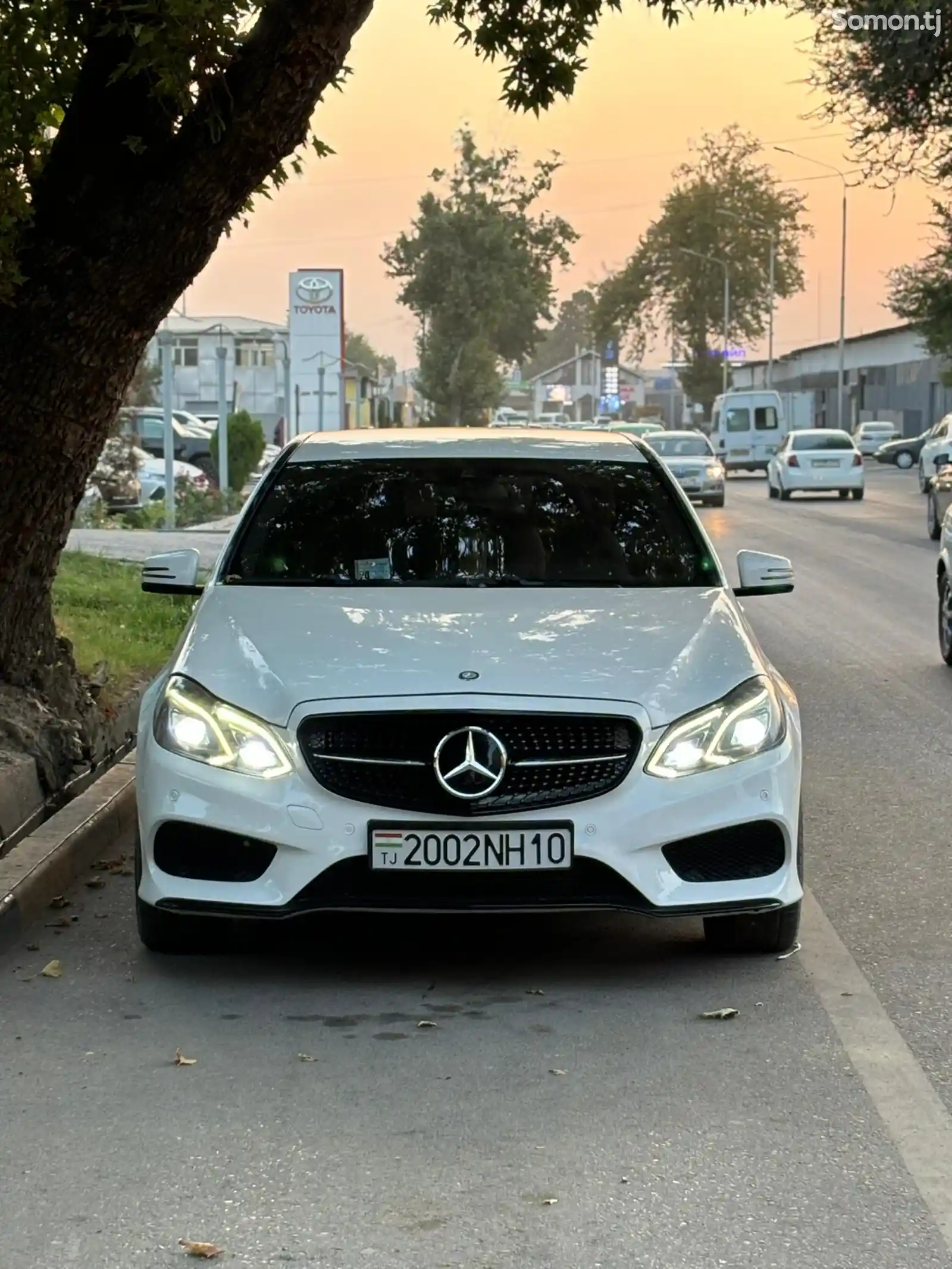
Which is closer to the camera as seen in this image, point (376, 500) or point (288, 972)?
point (288, 972)

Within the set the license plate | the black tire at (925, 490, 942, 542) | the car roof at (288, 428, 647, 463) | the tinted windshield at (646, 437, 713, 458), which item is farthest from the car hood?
the tinted windshield at (646, 437, 713, 458)

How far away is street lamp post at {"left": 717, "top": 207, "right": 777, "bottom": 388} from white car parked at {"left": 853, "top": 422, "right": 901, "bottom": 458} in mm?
11081

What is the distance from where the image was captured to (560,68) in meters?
11.7

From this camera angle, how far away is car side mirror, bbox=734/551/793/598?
7.44m

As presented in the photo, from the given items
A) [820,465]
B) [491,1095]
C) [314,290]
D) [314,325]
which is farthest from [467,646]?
[314,290]

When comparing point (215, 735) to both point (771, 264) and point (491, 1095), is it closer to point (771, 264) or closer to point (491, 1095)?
point (491, 1095)

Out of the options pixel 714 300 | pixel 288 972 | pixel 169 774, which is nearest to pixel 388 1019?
pixel 288 972

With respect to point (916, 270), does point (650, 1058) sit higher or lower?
lower

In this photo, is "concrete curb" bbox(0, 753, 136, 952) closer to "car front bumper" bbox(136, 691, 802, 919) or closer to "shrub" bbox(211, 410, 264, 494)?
"car front bumper" bbox(136, 691, 802, 919)

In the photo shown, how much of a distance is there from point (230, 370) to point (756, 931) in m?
85.7

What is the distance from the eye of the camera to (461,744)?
17.6 feet

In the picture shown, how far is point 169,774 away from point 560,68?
289 inches

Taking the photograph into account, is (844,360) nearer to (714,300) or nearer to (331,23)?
(714,300)

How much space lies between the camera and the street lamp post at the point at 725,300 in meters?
102
